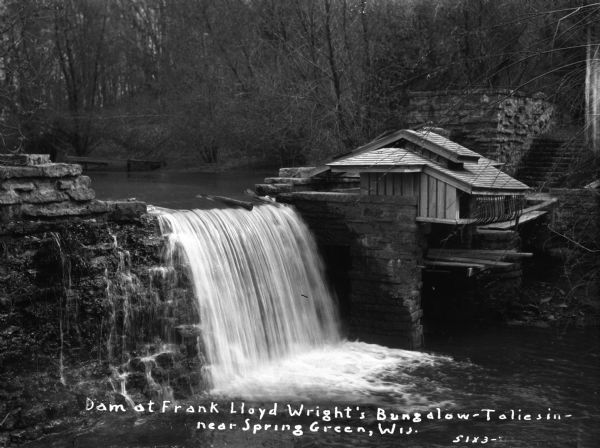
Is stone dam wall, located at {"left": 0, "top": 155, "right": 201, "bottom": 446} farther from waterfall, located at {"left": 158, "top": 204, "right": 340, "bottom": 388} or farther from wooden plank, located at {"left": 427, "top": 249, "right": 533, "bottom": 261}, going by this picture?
wooden plank, located at {"left": 427, "top": 249, "right": 533, "bottom": 261}

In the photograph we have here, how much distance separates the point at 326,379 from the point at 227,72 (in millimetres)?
15797

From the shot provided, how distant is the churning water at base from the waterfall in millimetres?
15

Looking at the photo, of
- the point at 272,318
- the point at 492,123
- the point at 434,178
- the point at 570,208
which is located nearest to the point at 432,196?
the point at 434,178

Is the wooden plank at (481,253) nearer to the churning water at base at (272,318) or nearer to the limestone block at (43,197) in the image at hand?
the churning water at base at (272,318)

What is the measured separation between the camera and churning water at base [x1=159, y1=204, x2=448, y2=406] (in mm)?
8719

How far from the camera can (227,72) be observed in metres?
22.7

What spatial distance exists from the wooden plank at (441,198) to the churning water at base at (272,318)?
7.35 feet

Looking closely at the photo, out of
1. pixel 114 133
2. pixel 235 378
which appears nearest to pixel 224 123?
pixel 114 133

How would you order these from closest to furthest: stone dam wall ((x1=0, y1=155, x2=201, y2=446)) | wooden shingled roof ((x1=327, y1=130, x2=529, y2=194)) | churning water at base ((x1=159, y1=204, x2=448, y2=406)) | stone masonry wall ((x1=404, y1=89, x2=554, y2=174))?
stone dam wall ((x1=0, y1=155, x2=201, y2=446))
churning water at base ((x1=159, y1=204, x2=448, y2=406))
wooden shingled roof ((x1=327, y1=130, x2=529, y2=194))
stone masonry wall ((x1=404, y1=89, x2=554, y2=174))

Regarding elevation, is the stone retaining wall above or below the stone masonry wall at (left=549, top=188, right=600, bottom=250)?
above

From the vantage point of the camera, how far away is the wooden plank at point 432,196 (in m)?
10.1

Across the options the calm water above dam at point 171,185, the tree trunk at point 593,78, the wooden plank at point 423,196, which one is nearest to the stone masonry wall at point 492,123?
the calm water above dam at point 171,185

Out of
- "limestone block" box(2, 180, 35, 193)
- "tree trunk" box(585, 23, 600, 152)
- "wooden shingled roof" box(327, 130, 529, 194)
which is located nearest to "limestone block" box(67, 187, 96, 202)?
"limestone block" box(2, 180, 35, 193)

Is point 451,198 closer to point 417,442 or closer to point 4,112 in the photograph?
point 417,442
